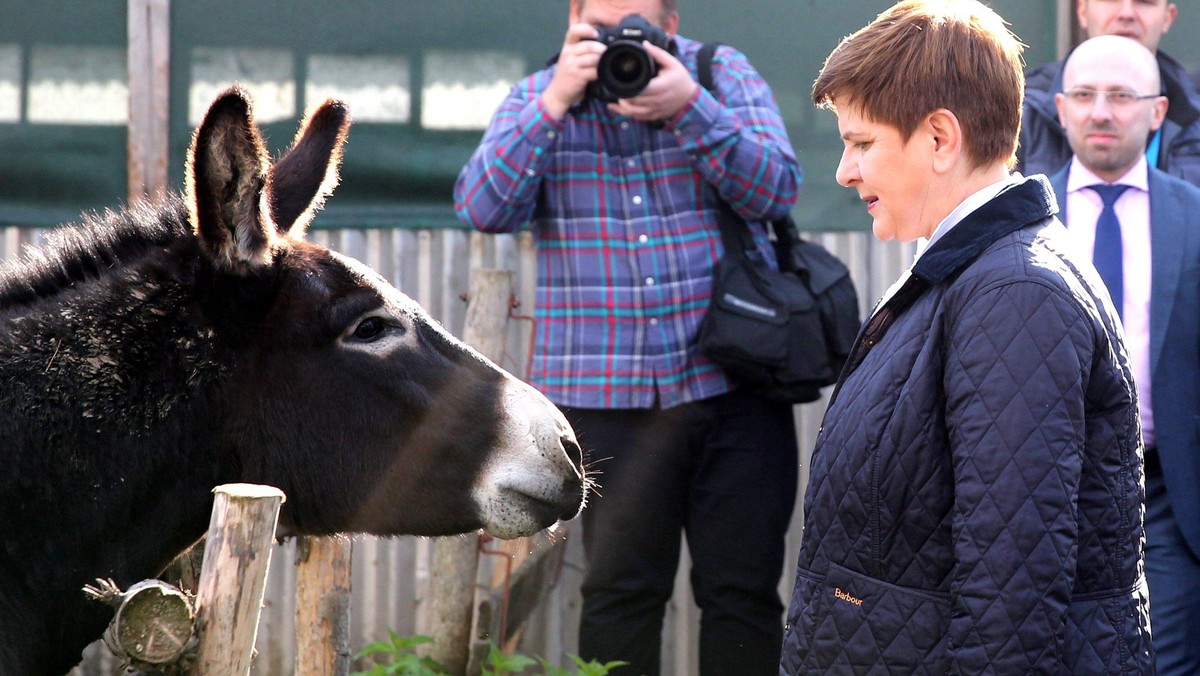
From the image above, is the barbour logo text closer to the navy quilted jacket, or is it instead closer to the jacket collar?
the navy quilted jacket

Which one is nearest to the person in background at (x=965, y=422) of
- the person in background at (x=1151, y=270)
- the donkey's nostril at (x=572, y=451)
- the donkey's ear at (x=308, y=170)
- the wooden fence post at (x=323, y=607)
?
the donkey's nostril at (x=572, y=451)

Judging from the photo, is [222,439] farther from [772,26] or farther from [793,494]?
[772,26]

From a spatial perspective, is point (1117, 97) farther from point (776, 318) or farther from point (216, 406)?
point (216, 406)

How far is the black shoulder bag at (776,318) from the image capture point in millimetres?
3885

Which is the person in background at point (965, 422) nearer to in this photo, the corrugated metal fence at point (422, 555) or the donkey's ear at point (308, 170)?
the donkey's ear at point (308, 170)

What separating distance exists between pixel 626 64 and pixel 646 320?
797mm

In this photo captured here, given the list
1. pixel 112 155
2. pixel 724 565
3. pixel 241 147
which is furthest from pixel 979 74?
pixel 112 155

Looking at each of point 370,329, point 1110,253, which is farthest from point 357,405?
point 1110,253

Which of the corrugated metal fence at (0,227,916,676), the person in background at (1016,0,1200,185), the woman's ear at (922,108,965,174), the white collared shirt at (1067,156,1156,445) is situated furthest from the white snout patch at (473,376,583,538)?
the corrugated metal fence at (0,227,916,676)

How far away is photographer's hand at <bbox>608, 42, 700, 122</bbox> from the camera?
3.86 meters

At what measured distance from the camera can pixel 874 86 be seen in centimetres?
229

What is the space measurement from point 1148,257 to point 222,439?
278cm

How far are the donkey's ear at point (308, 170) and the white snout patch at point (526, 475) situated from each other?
713mm

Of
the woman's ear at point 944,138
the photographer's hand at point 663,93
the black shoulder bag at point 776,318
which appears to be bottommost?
the black shoulder bag at point 776,318
